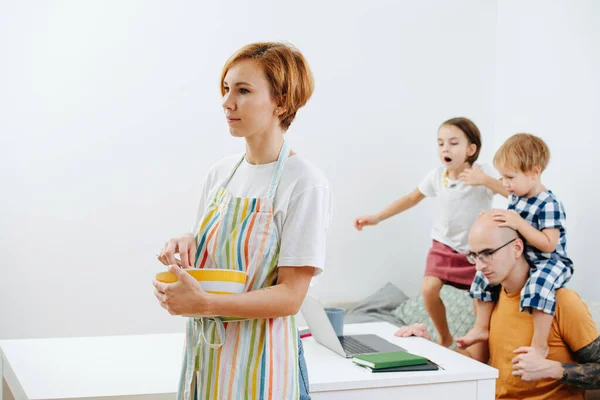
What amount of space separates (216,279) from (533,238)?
1.48 meters

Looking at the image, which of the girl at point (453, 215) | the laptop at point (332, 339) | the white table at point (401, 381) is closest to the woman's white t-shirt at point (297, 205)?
the white table at point (401, 381)

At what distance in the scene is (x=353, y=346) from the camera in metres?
2.14

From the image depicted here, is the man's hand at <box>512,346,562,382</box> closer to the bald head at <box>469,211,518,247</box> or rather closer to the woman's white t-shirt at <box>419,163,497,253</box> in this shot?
the bald head at <box>469,211,518,247</box>

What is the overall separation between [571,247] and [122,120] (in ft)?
7.66

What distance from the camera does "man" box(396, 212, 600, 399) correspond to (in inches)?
88.7

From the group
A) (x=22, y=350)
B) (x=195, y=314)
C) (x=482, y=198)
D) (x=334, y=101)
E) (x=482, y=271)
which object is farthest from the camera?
(x=334, y=101)

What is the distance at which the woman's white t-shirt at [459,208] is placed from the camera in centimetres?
352

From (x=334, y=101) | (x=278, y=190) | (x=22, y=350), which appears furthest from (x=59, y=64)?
(x=278, y=190)

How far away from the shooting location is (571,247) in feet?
11.6

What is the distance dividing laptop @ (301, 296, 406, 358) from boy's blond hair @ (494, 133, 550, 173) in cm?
80

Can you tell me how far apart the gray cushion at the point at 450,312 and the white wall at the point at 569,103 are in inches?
20.4

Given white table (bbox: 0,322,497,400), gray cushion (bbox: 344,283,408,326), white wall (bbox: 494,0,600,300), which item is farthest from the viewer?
gray cushion (bbox: 344,283,408,326)

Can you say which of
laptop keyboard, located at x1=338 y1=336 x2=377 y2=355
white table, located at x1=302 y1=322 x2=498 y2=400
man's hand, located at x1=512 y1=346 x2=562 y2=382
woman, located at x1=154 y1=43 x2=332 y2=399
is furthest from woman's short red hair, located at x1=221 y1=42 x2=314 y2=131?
man's hand, located at x1=512 y1=346 x2=562 y2=382

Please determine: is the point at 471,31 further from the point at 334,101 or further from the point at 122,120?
the point at 122,120
